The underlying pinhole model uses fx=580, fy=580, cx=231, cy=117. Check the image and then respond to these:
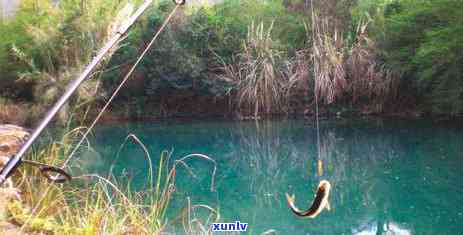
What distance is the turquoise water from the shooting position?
432cm

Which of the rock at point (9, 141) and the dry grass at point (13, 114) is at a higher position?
the rock at point (9, 141)

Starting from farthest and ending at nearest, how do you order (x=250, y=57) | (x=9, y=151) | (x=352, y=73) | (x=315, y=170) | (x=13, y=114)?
(x=250, y=57) → (x=13, y=114) → (x=352, y=73) → (x=315, y=170) → (x=9, y=151)

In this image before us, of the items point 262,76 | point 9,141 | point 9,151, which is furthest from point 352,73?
point 9,151

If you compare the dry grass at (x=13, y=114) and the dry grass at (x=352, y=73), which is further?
the dry grass at (x=13, y=114)

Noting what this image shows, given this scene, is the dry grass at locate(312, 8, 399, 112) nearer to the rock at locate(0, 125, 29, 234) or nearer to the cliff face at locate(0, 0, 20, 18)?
the rock at locate(0, 125, 29, 234)

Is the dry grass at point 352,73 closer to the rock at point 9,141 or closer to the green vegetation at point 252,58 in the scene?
the green vegetation at point 252,58

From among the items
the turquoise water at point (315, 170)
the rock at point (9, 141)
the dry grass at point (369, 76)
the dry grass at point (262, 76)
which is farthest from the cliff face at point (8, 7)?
the rock at point (9, 141)

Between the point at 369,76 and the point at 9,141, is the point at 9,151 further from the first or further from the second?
the point at 369,76

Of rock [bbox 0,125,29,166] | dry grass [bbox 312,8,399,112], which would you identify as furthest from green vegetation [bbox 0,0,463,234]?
rock [bbox 0,125,29,166]

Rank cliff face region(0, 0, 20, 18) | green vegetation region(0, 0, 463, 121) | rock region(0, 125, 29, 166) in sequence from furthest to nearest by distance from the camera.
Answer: cliff face region(0, 0, 20, 18)
green vegetation region(0, 0, 463, 121)
rock region(0, 125, 29, 166)

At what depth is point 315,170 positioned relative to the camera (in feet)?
20.6

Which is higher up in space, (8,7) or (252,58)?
(8,7)

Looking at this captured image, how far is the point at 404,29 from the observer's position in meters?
10.3

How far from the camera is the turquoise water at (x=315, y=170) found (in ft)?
14.2
